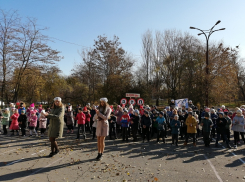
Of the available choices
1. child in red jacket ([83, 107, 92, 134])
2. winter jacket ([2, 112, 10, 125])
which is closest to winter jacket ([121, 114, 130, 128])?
child in red jacket ([83, 107, 92, 134])

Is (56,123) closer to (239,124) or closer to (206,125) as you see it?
(206,125)

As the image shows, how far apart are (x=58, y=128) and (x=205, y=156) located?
18.2 feet

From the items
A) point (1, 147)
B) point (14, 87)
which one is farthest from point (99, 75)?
point (1, 147)

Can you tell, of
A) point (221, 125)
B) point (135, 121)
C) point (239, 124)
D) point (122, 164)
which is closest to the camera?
point (122, 164)

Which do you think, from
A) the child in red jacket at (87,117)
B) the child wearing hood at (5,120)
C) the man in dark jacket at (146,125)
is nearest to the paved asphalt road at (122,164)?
Answer: the man in dark jacket at (146,125)

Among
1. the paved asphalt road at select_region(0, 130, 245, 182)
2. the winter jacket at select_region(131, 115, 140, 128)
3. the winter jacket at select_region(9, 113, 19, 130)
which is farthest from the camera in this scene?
the winter jacket at select_region(9, 113, 19, 130)

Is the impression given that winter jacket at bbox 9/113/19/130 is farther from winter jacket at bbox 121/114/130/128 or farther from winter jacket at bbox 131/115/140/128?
winter jacket at bbox 131/115/140/128

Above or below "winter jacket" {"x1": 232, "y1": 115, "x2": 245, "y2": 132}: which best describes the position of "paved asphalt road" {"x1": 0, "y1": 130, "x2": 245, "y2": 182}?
below

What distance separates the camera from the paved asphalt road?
5.36 meters

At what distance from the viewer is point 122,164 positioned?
21.2 feet

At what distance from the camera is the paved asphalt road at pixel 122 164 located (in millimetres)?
5363

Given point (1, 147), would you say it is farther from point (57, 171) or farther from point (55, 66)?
point (55, 66)

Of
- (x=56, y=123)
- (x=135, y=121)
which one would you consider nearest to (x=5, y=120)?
(x=56, y=123)

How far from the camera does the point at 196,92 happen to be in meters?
24.9
